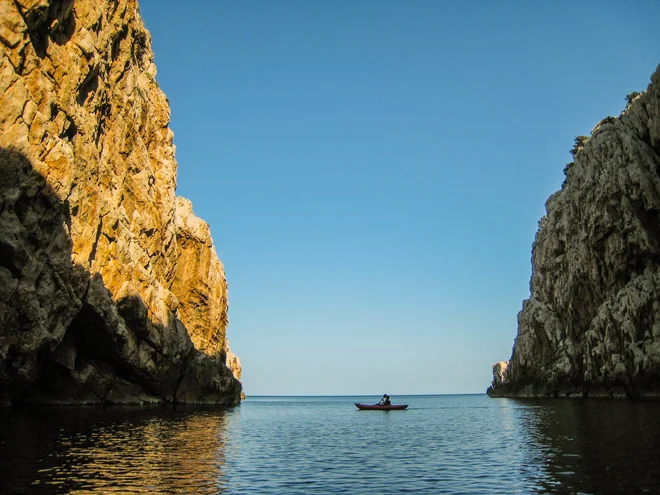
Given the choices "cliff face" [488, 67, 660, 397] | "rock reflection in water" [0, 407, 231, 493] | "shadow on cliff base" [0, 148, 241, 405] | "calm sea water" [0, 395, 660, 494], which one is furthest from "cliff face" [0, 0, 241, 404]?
"cliff face" [488, 67, 660, 397]

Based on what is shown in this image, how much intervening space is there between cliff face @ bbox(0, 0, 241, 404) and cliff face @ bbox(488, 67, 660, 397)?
60.1 metres

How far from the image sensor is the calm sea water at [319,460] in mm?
21359

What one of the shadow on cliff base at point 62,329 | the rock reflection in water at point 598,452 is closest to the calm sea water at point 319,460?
the rock reflection in water at point 598,452

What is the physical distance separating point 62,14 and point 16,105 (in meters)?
12.5

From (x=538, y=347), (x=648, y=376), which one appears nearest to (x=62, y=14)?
(x=648, y=376)

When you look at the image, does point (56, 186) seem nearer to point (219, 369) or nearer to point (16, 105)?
point (16, 105)

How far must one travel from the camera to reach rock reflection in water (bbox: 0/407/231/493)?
20.9 meters

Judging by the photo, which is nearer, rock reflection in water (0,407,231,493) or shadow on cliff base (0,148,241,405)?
rock reflection in water (0,407,231,493)

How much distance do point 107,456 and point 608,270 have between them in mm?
81382

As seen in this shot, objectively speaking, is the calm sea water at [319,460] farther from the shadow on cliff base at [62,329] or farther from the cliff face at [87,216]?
the cliff face at [87,216]

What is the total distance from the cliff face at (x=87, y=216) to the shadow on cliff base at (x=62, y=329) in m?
0.13

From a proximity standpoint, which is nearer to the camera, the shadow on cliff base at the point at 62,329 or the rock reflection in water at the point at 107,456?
the rock reflection in water at the point at 107,456

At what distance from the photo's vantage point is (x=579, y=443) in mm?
33406

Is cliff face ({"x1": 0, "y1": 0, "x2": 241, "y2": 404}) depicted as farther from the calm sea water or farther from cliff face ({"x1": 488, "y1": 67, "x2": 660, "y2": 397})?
cliff face ({"x1": 488, "y1": 67, "x2": 660, "y2": 397})
